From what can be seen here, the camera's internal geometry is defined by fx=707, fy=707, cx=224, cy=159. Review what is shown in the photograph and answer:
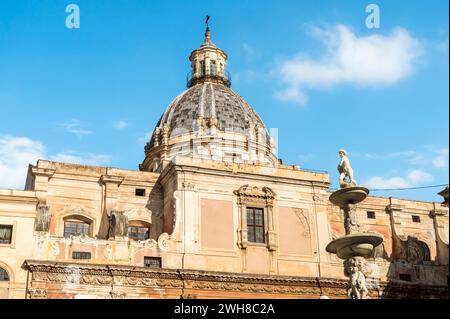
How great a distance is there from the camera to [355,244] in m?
22.0

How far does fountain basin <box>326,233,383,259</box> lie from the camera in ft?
71.2

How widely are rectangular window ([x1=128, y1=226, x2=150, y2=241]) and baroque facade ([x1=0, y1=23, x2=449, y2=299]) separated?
5 cm

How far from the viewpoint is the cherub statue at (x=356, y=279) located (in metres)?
21.8

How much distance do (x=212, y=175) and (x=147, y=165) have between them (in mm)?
12155

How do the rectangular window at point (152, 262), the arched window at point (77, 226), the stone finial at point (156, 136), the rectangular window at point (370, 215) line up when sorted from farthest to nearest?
the stone finial at point (156, 136), the rectangular window at point (370, 215), the arched window at point (77, 226), the rectangular window at point (152, 262)

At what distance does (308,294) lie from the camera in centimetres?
3581

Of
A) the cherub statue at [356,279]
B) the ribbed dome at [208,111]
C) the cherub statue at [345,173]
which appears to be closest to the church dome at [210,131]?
the ribbed dome at [208,111]

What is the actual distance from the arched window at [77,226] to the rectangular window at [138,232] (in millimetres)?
2195

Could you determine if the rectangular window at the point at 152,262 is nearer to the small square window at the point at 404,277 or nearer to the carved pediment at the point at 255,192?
the carved pediment at the point at 255,192

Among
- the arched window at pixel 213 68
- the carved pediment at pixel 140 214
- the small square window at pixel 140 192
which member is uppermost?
the arched window at pixel 213 68

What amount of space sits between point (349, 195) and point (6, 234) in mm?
17049

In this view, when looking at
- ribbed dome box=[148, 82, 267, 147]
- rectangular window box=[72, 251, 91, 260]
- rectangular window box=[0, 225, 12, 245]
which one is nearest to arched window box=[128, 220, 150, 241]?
rectangular window box=[72, 251, 91, 260]
